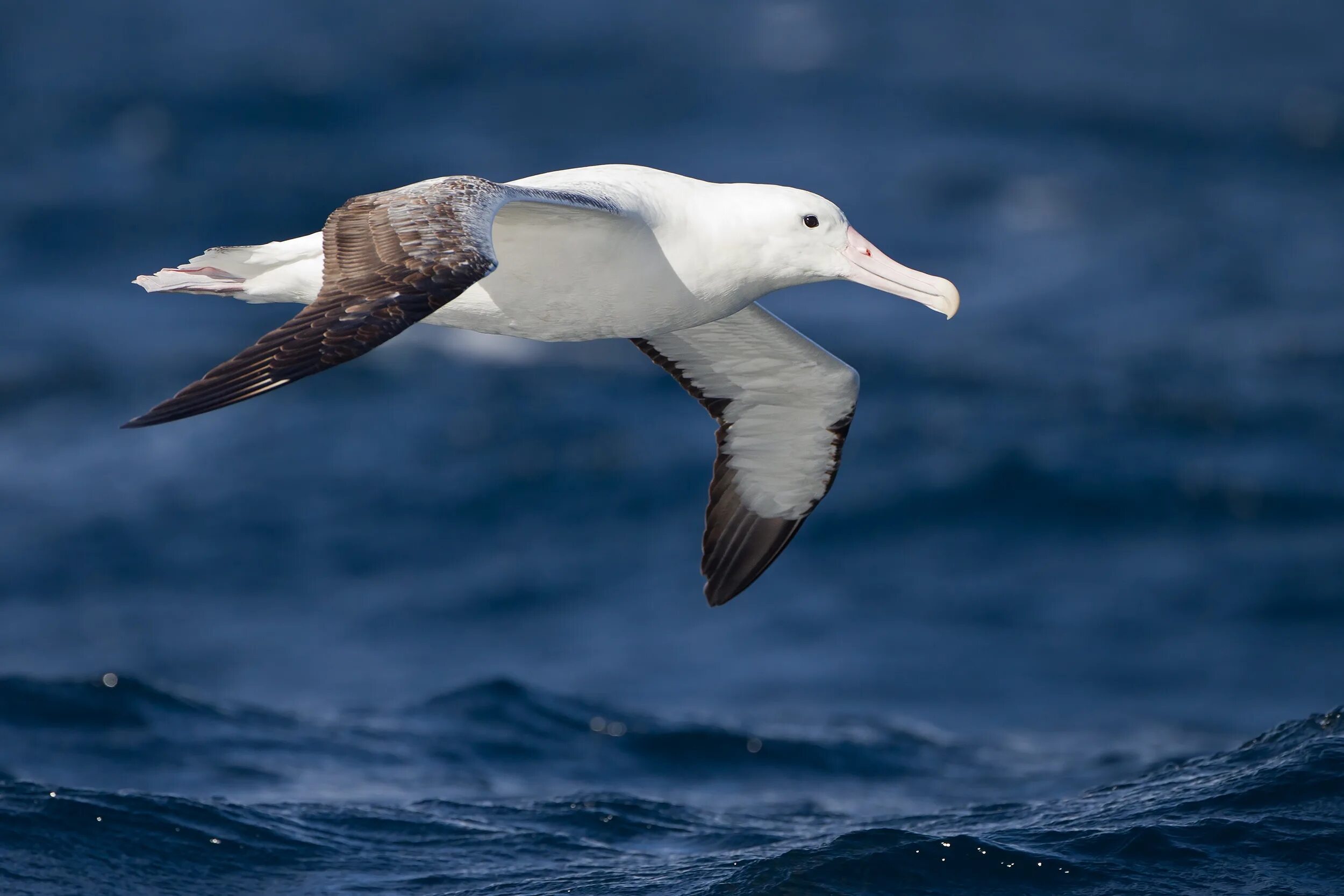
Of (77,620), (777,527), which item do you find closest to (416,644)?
(77,620)

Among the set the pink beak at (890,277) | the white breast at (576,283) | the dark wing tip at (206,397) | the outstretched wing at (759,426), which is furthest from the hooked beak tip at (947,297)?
the dark wing tip at (206,397)

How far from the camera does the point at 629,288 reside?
30.4ft

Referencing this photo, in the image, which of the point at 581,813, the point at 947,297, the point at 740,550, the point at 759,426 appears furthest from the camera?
the point at 740,550

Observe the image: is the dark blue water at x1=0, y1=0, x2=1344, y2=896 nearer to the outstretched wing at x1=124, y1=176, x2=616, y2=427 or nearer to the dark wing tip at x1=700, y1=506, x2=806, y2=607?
the dark wing tip at x1=700, y1=506, x2=806, y2=607

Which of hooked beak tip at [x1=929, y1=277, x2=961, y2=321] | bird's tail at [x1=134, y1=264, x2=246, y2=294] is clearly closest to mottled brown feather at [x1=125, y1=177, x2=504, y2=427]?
bird's tail at [x1=134, y1=264, x2=246, y2=294]

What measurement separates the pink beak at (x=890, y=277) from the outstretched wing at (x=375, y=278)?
1646 mm

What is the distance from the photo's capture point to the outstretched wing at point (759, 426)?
10.9 m

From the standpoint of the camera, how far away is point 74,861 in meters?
10.2

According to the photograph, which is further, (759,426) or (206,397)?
(759,426)

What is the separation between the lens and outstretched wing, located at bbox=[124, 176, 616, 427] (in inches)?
280

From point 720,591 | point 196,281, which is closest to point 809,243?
point 720,591

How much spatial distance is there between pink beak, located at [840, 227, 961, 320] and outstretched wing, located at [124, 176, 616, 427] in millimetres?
1646

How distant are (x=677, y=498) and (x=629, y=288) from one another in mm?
10838

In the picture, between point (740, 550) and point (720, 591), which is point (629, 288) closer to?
point (740, 550)
